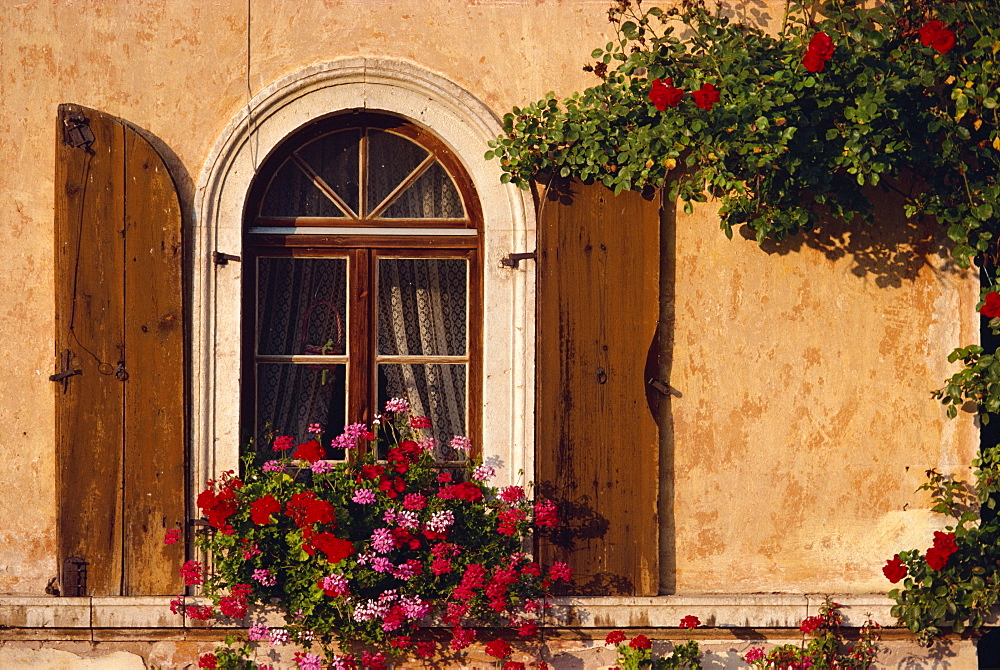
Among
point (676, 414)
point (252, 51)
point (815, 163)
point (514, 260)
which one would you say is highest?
point (252, 51)

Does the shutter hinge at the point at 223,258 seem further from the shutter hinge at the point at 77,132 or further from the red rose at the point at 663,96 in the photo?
the red rose at the point at 663,96

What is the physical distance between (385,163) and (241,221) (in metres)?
0.69

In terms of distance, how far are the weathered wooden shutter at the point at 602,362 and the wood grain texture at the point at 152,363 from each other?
151cm

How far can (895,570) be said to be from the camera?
4332 mm

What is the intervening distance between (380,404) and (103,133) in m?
1.62

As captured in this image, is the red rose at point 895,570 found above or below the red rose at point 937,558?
below

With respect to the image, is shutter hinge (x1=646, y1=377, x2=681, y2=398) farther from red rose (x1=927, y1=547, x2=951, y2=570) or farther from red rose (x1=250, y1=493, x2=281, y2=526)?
red rose (x1=250, y1=493, x2=281, y2=526)

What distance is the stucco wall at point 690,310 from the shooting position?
438 centimetres

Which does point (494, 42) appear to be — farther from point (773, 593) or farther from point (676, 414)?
point (773, 593)

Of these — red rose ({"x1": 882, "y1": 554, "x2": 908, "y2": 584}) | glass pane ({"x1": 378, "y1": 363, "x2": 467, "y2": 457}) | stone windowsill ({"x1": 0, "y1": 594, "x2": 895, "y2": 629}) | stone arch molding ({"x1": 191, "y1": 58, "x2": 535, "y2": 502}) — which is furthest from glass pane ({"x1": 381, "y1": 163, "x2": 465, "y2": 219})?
red rose ({"x1": 882, "y1": 554, "x2": 908, "y2": 584})

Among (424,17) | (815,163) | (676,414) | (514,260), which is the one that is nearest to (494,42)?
(424,17)

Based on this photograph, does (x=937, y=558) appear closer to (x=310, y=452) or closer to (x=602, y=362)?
(x=602, y=362)

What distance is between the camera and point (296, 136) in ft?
15.0

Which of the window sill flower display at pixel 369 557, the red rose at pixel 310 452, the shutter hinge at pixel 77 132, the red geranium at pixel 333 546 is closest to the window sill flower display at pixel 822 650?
the window sill flower display at pixel 369 557
